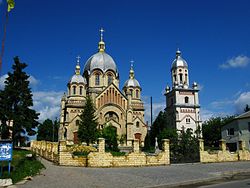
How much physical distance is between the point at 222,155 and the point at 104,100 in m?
32.4

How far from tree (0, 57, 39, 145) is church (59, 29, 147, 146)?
58.9 feet

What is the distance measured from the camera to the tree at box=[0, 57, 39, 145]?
109 ft

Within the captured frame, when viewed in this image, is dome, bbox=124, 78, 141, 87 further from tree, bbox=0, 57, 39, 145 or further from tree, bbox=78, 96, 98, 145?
tree, bbox=0, 57, 39, 145

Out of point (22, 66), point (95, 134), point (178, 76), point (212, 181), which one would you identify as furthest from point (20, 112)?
point (178, 76)

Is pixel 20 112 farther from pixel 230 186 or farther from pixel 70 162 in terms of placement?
pixel 230 186

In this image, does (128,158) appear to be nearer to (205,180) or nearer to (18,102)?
(205,180)

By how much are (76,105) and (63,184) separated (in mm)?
44253

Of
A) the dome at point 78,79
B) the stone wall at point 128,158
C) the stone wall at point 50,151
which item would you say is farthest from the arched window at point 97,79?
the stone wall at point 128,158

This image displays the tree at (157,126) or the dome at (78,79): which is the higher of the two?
the dome at (78,79)

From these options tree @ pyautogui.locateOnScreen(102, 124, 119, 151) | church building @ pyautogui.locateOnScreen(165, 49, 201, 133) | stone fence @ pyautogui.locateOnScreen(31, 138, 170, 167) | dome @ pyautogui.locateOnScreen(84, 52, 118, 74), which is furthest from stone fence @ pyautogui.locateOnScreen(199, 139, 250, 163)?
dome @ pyautogui.locateOnScreen(84, 52, 118, 74)

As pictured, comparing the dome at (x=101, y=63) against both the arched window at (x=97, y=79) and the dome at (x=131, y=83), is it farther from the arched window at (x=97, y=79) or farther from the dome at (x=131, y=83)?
the dome at (x=131, y=83)

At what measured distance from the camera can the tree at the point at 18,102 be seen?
33372 mm

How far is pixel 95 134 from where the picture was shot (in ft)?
148

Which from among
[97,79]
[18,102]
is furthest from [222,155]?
[97,79]
